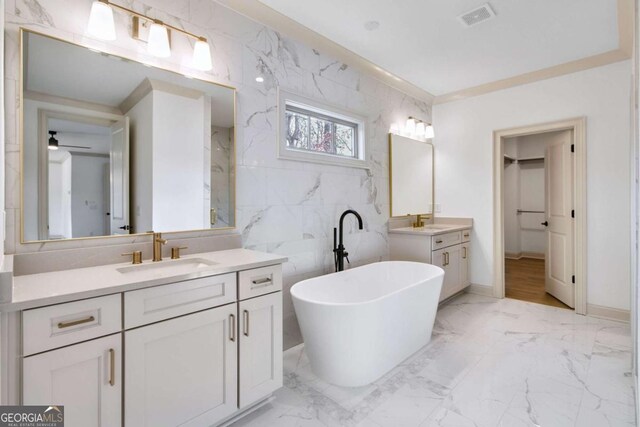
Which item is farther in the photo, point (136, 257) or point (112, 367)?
point (136, 257)

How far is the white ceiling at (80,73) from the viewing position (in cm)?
158

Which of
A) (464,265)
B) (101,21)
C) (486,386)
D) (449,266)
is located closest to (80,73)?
(101,21)

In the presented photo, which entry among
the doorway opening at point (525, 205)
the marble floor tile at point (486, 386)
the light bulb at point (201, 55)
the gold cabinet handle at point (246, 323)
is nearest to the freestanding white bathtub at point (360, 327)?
the marble floor tile at point (486, 386)

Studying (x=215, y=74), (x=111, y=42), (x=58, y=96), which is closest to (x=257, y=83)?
(x=215, y=74)

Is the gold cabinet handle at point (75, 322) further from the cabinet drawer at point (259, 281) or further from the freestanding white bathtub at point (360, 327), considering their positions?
the freestanding white bathtub at point (360, 327)

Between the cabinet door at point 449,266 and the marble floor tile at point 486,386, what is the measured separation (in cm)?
66

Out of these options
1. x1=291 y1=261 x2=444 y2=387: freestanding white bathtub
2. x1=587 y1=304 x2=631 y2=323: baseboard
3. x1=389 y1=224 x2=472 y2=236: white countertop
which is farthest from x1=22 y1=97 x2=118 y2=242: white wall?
x1=587 y1=304 x2=631 y2=323: baseboard

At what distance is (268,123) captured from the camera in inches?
99.4

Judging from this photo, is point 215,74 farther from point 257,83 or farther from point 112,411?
point 112,411

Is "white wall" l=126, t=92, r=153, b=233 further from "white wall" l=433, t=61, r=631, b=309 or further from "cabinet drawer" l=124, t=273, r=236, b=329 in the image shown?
"white wall" l=433, t=61, r=631, b=309

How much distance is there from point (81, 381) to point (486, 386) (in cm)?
225

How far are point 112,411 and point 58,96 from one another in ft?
5.00

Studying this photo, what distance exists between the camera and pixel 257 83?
2.45 meters

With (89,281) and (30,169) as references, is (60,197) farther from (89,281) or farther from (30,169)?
(89,281)
